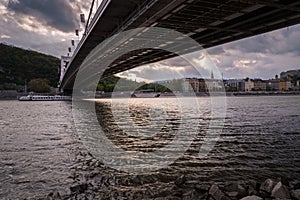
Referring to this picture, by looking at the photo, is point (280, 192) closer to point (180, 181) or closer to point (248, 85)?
point (180, 181)

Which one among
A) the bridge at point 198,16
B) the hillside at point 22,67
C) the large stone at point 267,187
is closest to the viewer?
the large stone at point 267,187

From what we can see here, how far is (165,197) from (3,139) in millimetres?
12887

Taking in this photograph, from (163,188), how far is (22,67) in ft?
549

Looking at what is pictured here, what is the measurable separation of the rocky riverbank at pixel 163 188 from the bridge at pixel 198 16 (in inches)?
344

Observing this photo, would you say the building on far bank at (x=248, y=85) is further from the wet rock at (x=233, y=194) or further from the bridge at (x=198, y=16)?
the wet rock at (x=233, y=194)

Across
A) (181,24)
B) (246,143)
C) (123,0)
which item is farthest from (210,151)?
(181,24)

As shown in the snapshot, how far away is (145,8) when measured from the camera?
15.0 metres

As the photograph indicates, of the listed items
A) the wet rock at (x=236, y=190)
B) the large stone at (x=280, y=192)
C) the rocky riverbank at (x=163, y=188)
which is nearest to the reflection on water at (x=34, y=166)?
the rocky riverbank at (x=163, y=188)

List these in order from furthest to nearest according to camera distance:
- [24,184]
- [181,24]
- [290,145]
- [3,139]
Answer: [181,24]
[3,139]
[290,145]
[24,184]

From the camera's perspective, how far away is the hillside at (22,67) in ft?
499

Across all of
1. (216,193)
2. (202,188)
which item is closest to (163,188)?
(202,188)

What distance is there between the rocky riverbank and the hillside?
512 feet

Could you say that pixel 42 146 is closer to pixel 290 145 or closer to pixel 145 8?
pixel 145 8

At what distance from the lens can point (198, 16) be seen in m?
18.5
